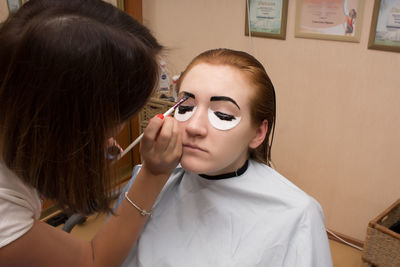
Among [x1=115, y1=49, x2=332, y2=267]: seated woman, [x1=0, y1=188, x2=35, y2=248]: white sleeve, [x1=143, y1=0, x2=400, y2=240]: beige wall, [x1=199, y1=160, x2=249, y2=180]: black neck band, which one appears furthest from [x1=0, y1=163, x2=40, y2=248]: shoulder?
[x1=143, y1=0, x2=400, y2=240]: beige wall

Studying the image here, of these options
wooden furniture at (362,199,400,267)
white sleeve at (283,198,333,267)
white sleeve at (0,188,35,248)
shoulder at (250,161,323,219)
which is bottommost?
wooden furniture at (362,199,400,267)

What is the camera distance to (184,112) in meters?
0.99

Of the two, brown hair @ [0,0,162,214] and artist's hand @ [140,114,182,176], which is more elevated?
brown hair @ [0,0,162,214]

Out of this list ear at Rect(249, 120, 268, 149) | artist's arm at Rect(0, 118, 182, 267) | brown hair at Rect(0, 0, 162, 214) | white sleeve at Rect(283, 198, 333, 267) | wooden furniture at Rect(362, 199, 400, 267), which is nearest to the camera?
brown hair at Rect(0, 0, 162, 214)

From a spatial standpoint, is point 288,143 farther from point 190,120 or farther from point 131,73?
point 131,73

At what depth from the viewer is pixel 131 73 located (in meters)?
0.63

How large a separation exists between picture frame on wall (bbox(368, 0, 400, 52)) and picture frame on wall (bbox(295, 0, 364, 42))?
0.07 m

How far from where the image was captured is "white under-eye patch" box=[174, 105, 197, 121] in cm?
98

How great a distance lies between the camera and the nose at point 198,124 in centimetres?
93

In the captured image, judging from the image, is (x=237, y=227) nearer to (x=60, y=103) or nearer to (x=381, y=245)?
(x=60, y=103)

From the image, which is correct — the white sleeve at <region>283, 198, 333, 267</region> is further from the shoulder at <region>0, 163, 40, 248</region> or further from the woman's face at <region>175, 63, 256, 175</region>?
the shoulder at <region>0, 163, 40, 248</region>

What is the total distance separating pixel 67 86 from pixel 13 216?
0.98 ft

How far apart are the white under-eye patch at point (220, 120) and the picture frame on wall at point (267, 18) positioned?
1157mm

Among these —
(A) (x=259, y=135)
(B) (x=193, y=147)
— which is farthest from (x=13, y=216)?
(A) (x=259, y=135)
